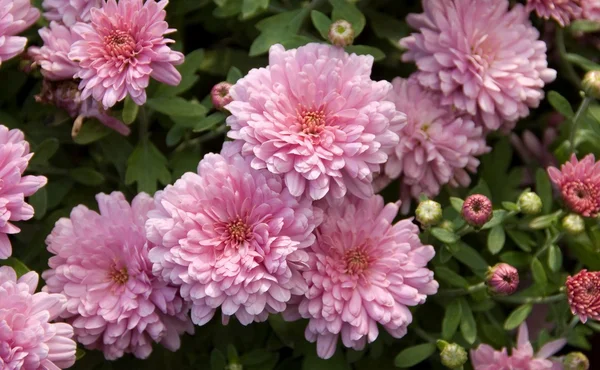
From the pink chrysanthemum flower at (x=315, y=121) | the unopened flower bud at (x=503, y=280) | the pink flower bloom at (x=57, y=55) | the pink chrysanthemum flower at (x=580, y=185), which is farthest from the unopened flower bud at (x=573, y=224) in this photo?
the pink flower bloom at (x=57, y=55)

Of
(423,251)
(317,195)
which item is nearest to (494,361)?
(423,251)

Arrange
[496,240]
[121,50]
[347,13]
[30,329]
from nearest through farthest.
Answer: [30,329]
[121,50]
[496,240]
[347,13]

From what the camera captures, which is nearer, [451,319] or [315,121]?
[315,121]

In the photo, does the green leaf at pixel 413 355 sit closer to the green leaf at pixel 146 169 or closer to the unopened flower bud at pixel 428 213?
the unopened flower bud at pixel 428 213

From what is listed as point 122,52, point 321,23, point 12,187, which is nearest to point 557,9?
point 321,23

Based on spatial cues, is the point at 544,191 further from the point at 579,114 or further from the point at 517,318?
the point at 517,318

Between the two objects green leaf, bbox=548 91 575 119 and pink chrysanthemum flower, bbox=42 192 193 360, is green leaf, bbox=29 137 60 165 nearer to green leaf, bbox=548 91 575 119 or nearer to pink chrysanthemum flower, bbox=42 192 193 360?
pink chrysanthemum flower, bbox=42 192 193 360
